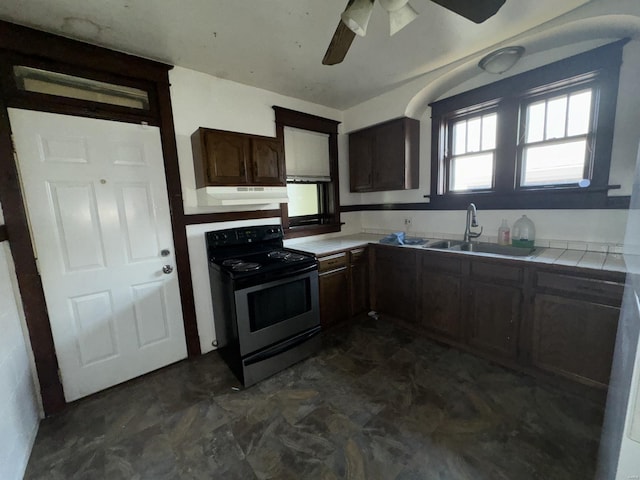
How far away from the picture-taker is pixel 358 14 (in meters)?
1.20

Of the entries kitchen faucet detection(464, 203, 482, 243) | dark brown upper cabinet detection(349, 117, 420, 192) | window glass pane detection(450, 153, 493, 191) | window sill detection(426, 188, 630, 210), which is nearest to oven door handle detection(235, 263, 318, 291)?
dark brown upper cabinet detection(349, 117, 420, 192)

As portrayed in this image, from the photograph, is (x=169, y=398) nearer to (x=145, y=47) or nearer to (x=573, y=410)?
(x=145, y=47)

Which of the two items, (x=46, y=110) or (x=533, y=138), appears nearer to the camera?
(x=46, y=110)

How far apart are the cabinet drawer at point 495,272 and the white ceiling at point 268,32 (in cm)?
178

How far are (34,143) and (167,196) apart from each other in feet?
2.68

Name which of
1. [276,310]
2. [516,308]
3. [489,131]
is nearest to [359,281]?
Answer: [276,310]

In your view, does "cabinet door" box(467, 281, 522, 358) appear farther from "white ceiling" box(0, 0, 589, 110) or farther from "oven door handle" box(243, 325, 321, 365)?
"white ceiling" box(0, 0, 589, 110)

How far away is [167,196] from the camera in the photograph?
2.24 metres

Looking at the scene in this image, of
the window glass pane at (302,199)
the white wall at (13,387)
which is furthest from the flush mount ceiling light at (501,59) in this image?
the white wall at (13,387)

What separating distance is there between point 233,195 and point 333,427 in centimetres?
190

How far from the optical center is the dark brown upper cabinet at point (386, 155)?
9.75 ft

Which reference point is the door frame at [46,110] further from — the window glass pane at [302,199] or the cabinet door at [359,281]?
the cabinet door at [359,281]

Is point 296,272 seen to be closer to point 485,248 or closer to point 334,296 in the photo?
point 334,296

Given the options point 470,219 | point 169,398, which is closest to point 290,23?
point 470,219
